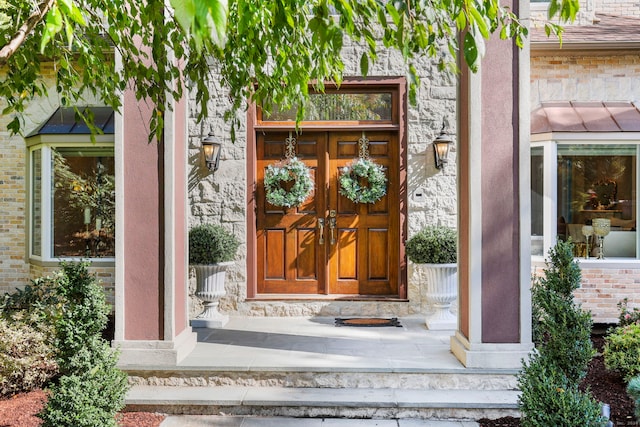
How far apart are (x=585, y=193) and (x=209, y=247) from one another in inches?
197

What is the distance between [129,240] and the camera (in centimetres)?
492

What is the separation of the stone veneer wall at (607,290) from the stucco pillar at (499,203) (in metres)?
2.43

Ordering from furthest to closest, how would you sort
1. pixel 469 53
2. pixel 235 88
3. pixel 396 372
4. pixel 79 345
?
pixel 396 372 → pixel 235 88 → pixel 79 345 → pixel 469 53

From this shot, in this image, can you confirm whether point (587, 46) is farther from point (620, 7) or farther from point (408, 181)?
point (408, 181)

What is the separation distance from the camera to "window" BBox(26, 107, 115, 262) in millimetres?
7367

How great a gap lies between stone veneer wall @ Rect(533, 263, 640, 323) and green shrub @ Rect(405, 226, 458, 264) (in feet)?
4.37

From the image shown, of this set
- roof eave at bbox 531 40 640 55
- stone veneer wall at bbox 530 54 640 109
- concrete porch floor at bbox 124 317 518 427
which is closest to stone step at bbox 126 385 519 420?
concrete porch floor at bbox 124 317 518 427

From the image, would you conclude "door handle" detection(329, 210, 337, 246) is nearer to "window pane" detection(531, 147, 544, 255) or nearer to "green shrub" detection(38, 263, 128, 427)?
"window pane" detection(531, 147, 544, 255)

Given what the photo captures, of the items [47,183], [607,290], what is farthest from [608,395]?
[47,183]

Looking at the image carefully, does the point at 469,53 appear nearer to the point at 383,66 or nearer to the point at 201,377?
the point at 201,377

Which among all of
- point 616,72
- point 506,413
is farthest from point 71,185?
point 616,72

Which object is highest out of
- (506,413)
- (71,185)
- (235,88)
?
(235,88)

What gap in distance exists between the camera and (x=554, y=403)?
3422 mm

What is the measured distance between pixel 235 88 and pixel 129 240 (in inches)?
71.4
